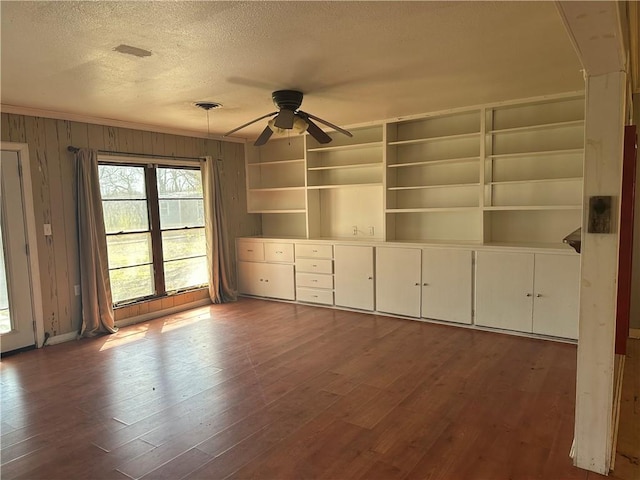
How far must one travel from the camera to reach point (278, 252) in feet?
19.7

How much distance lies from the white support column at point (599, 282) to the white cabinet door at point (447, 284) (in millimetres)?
2385

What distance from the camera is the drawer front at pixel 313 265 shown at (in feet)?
18.2

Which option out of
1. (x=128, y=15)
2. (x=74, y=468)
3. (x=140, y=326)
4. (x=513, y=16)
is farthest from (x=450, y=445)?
(x=140, y=326)

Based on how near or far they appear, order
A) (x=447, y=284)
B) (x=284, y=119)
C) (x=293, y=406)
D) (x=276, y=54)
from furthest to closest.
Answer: (x=447, y=284) < (x=284, y=119) < (x=293, y=406) < (x=276, y=54)

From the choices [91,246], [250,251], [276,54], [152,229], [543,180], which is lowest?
[250,251]

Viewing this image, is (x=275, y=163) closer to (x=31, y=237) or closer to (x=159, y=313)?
(x=159, y=313)

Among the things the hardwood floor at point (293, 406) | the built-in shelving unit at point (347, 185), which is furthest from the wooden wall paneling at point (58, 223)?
the built-in shelving unit at point (347, 185)

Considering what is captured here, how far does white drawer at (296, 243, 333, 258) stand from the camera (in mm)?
5535

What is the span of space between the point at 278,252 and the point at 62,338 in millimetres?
2770

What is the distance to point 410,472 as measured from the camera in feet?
7.08

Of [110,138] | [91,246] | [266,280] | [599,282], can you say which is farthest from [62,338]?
[599,282]

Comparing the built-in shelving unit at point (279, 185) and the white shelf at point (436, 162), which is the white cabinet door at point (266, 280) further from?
the white shelf at point (436, 162)

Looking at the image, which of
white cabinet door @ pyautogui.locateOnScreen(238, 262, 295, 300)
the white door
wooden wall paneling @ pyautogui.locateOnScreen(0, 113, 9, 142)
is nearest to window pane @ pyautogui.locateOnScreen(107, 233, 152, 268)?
the white door

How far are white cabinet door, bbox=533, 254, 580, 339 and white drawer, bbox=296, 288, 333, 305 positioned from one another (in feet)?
8.07
